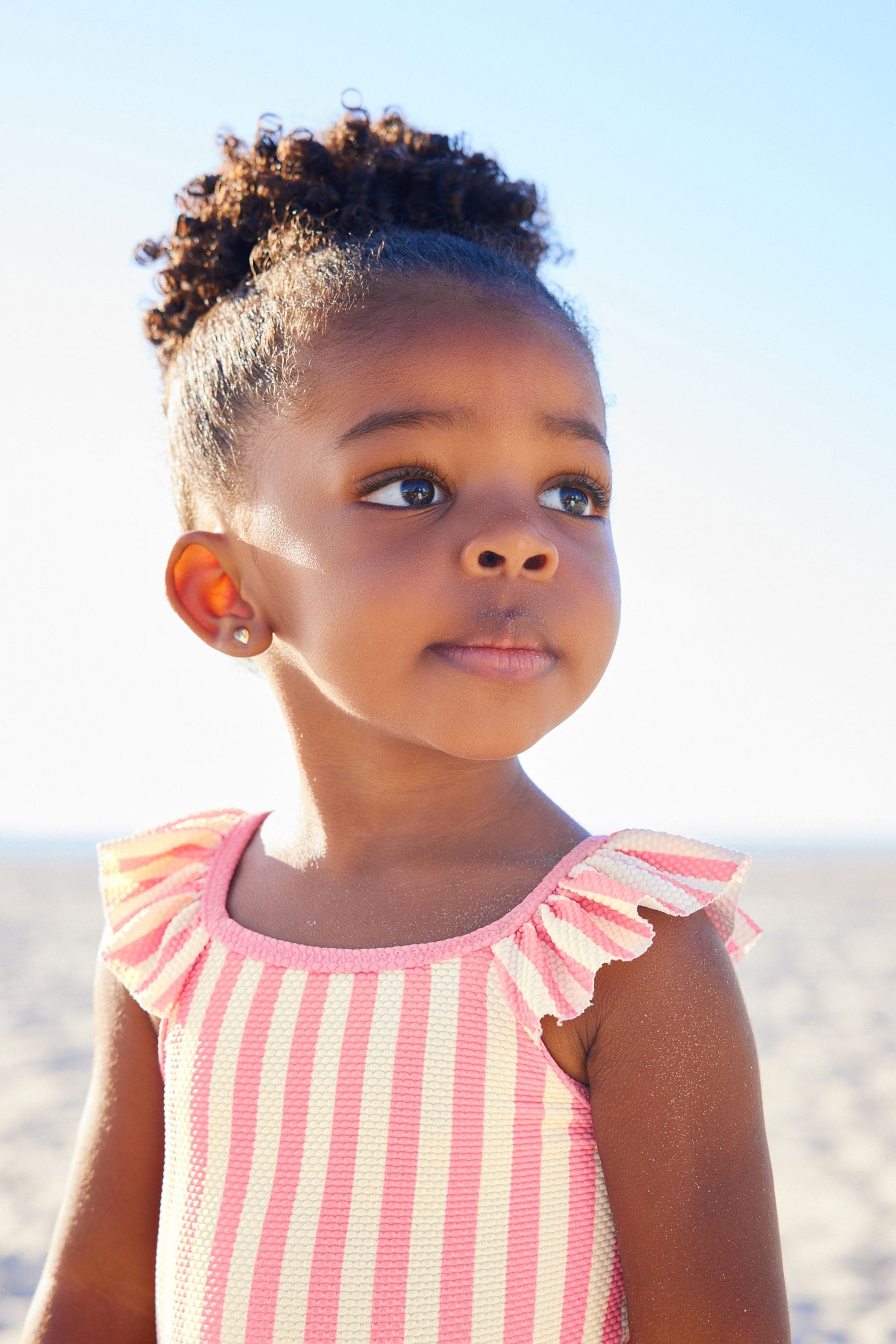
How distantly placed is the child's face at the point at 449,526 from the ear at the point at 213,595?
157 mm

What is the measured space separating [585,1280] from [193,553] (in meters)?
1.19

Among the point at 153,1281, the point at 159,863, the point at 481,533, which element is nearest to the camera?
the point at 481,533

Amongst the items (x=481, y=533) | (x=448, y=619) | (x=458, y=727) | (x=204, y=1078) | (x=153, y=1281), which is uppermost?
(x=481, y=533)

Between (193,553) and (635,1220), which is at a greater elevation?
(193,553)

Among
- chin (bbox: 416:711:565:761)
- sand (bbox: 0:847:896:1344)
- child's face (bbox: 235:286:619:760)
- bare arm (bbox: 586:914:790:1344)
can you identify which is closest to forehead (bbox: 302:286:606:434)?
child's face (bbox: 235:286:619:760)

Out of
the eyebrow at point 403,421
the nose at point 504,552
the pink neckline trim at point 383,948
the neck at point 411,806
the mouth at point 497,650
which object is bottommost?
the pink neckline trim at point 383,948

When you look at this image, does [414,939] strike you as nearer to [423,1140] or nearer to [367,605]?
[423,1140]

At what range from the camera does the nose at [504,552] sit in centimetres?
150

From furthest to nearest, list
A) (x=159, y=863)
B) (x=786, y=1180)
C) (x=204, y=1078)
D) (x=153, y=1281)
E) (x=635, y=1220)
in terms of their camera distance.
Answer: (x=786, y=1180) < (x=159, y=863) < (x=153, y=1281) < (x=204, y=1078) < (x=635, y=1220)

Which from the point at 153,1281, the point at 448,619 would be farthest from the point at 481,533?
the point at 153,1281

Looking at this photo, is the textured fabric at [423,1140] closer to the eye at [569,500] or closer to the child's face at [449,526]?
the child's face at [449,526]

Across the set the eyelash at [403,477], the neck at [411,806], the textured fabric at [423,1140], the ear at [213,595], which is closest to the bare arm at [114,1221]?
the textured fabric at [423,1140]

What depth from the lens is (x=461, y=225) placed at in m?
1.94

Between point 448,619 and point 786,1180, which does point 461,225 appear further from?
point 786,1180
